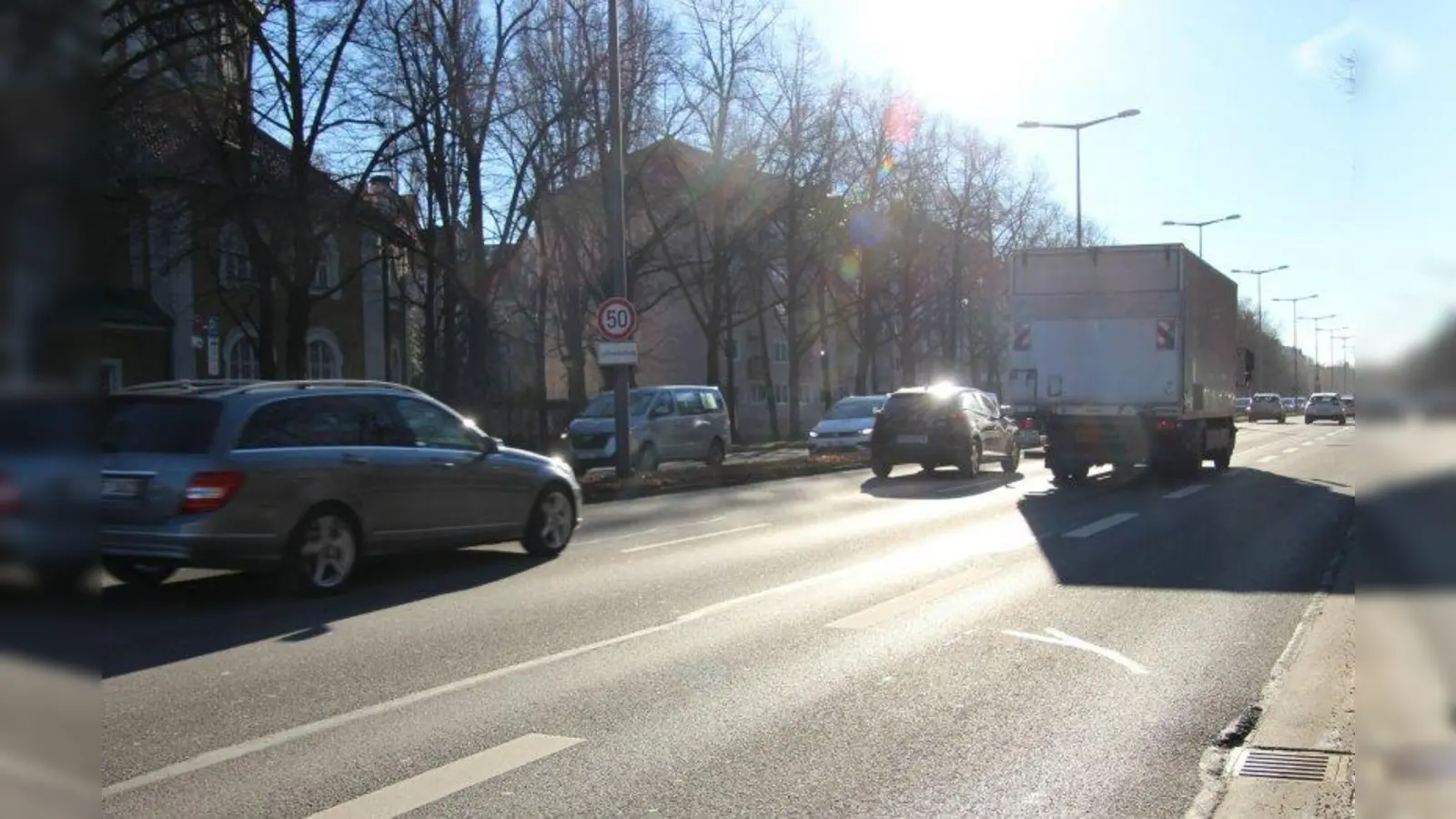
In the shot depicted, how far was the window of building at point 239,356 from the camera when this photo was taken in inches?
1320

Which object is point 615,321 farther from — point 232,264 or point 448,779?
point 232,264

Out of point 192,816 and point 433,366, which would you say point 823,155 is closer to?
point 433,366

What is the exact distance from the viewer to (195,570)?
10.5 m

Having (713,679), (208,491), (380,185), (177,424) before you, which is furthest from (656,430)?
(713,679)

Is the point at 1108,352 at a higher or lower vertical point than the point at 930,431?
higher

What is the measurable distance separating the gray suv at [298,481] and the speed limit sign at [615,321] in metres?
7.78

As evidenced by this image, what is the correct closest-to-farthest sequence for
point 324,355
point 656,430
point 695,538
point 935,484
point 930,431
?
1. point 695,538
2. point 935,484
3. point 930,431
4. point 656,430
5. point 324,355

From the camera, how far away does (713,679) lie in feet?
20.8

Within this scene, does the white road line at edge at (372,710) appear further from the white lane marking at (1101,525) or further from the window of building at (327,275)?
the window of building at (327,275)

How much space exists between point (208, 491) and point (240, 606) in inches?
40.1

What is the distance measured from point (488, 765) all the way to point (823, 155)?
3737cm

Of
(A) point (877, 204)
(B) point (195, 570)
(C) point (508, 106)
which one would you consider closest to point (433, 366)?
(C) point (508, 106)

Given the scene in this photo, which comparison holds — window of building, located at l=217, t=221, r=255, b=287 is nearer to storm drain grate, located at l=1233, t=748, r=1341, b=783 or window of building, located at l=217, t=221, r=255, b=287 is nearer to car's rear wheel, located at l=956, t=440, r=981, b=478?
car's rear wheel, located at l=956, t=440, r=981, b=478

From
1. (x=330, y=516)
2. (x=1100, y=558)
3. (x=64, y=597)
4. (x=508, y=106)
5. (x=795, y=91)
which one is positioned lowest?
(x=1100, y=558)
